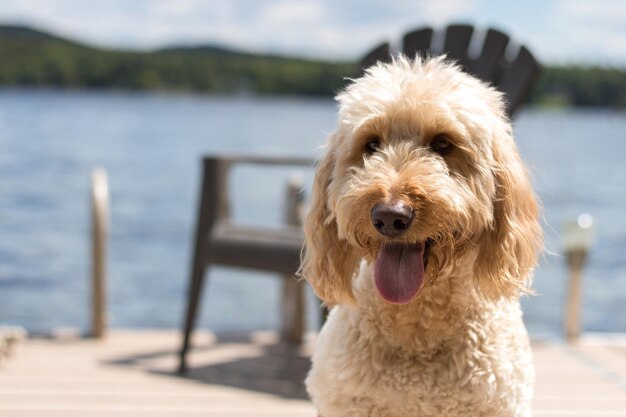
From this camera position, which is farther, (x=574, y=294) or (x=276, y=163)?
(x=574, y=294)

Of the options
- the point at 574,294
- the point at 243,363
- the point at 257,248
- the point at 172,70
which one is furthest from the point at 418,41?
the point at 172,70

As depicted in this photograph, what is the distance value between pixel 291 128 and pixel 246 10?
41.0 ft

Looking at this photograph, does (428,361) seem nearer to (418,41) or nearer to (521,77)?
(521,77)

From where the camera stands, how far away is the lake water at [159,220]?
29.2 ft

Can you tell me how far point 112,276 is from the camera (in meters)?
10.4

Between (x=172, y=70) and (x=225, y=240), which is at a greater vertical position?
(x=172, y=70)

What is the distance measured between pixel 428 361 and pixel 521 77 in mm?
1665

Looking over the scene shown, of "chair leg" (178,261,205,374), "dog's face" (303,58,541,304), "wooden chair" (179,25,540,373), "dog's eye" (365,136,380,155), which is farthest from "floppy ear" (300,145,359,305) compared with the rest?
"chair leg" (178,261,205,374)

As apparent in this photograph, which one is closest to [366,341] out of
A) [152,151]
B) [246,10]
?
[152,151]

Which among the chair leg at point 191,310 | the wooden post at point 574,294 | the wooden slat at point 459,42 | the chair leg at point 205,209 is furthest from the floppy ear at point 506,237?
the wooden post at point 574,294

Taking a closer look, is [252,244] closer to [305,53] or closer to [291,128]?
[305,53]

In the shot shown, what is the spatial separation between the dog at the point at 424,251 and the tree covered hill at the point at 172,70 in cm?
2318

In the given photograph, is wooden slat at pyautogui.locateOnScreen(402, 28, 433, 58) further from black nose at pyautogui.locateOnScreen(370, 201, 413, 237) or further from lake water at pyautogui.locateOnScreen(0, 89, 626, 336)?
black nose at pyautogui.locateOnScreen(370, 201, 413, 237)

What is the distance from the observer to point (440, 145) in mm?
2117
